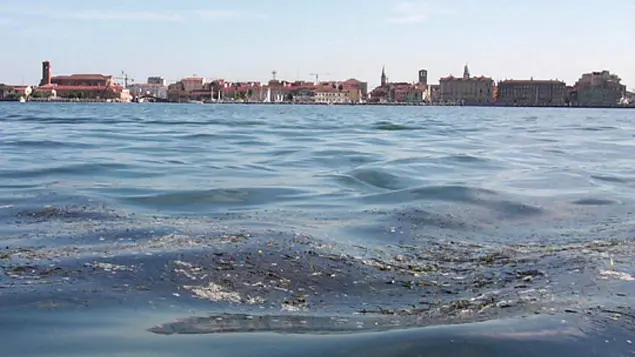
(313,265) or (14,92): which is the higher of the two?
(14,92)

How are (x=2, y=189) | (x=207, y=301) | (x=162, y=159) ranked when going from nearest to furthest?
(x=207, y=301) < (x=2, y=189) < (x=162, y=159)

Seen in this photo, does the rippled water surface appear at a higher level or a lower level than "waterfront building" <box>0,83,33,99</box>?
lower

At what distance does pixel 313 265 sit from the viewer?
636cm

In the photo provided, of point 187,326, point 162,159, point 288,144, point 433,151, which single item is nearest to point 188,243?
point 187,326

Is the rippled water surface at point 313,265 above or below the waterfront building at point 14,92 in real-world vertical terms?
below

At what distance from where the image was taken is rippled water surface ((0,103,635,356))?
14.3 feet

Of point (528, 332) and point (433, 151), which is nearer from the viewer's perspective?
point (528, 332)

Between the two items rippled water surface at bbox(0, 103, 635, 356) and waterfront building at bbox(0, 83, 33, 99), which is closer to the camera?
rippled water surface at bbox(0, 103, 635, 356)

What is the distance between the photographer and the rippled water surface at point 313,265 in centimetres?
435

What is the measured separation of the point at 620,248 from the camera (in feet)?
24.1

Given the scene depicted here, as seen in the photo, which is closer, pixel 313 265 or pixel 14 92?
pixel 313 265

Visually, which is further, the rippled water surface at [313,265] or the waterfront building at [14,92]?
the waterfront building at [14,92]

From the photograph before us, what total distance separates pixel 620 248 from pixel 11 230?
5.96 metres

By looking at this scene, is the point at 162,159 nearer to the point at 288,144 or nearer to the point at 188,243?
the point at 288,144
